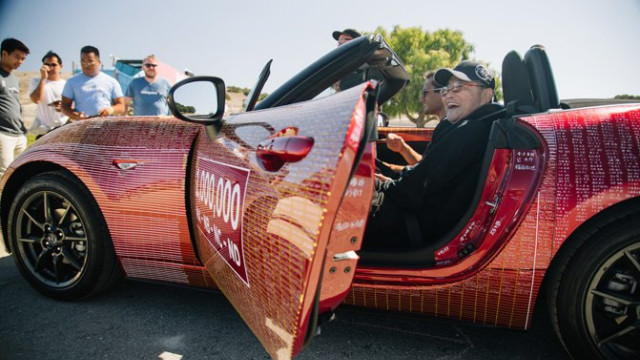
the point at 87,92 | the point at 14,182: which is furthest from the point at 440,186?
the point at 87,92

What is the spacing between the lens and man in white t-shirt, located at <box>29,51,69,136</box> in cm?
484

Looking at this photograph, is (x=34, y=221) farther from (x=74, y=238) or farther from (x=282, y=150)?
(x=282, y=150)

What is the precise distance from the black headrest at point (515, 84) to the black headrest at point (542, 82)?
4 centimetres

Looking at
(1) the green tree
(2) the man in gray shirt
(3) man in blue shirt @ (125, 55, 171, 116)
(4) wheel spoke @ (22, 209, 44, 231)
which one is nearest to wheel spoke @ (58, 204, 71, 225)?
(4) wheel spoke @ (22, 209, 44, 231)

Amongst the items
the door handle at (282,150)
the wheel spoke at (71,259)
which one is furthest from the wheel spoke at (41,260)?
the door handle at (282,150)

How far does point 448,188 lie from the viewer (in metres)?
1.72

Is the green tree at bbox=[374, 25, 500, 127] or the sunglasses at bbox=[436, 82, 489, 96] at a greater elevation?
the green tree at bbox=[374, 25, 500, 127]

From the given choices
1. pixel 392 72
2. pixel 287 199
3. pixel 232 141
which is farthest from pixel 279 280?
pixel 392 72

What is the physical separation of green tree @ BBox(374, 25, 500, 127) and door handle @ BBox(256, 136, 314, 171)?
119 ft

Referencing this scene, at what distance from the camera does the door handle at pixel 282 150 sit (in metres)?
1.01

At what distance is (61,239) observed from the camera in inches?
85.1

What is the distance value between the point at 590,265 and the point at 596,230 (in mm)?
133

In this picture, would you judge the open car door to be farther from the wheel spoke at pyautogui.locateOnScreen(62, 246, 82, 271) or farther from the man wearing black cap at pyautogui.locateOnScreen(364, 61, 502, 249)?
the wheel spoke at pyautogui.locateOnScreen(62, 246, 82, 271)

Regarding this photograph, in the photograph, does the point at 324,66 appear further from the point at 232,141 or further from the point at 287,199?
the point at 287,199
